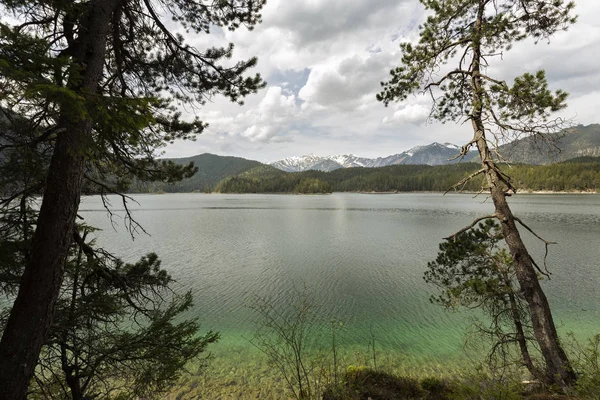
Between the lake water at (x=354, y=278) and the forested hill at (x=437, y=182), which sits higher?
the forested hill at (x=437, y=182)

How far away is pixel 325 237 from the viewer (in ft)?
104

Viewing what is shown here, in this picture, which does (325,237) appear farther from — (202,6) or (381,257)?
(202,6)

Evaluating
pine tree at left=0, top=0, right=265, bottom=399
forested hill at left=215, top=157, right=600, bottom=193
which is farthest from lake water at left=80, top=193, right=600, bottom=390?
forested hill at left=215, top=157, right=600, bottom=193

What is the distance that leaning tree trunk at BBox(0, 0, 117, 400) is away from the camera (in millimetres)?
2863

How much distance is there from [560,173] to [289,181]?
483ft

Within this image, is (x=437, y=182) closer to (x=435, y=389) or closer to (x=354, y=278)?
(x=354, y=278)

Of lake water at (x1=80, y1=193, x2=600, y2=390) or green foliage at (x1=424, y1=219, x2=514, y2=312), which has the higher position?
green foliage at (x1=424, y1=219, x2=514, y2=312)

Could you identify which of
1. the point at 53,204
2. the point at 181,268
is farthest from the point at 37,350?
the point at 181,268

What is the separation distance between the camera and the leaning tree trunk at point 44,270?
286 cm

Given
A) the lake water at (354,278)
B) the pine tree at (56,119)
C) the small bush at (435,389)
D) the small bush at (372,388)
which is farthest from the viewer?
the lake water at (354,278)

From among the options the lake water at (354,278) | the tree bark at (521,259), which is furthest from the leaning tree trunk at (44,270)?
the tree bark at (521,259)

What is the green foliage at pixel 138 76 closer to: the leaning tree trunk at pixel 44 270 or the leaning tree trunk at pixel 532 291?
the leaning tree trunk at pixel 44 270

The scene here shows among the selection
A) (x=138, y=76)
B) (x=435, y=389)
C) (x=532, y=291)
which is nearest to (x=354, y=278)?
(x=435, y=389)

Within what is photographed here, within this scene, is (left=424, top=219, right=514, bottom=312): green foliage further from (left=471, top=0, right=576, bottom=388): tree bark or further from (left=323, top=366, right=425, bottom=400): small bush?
(left=323, top=366, right=425, bottom=400): small bush
